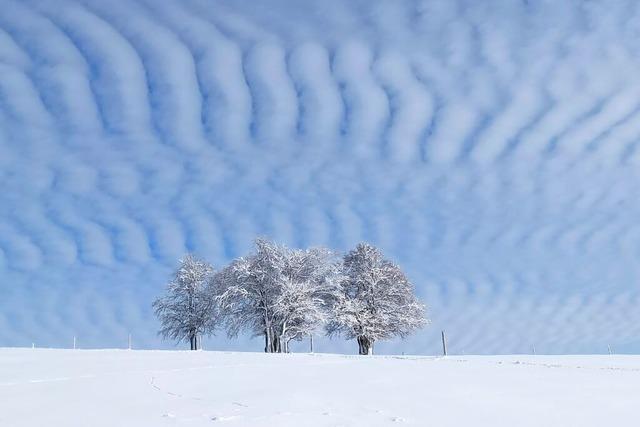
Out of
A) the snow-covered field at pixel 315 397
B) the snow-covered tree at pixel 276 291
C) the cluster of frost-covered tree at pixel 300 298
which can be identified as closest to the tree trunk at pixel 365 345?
the cluster of frost-covered tree at pixel 300 298

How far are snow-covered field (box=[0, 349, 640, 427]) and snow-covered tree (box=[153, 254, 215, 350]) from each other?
122 feet

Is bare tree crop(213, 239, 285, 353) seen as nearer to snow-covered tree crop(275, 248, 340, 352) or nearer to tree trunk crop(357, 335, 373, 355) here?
snow-covered tree crop(275, 248, 340, 352)

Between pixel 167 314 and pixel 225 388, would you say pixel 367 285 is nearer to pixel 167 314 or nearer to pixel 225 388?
pixel 167 314

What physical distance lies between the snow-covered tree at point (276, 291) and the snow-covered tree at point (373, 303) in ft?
6.20

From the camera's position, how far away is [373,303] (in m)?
48.7

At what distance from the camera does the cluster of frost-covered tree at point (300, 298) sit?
47656 millimetres

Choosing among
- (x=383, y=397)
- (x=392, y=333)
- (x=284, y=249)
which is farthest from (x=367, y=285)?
(x=383, y=397)

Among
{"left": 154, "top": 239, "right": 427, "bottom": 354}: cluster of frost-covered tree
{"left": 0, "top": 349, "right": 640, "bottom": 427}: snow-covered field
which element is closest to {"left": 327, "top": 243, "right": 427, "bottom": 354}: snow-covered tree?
{"left": 154, "top": 239, "right": 427, "bottom": 354}: cluster of frost-covered tree

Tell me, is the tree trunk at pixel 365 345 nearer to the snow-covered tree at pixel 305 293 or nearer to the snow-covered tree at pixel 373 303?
the snow-covered tree at pixel 373 303

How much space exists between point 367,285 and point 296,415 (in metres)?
41.5

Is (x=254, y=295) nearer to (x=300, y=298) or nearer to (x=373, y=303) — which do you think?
(x=300, y=298)

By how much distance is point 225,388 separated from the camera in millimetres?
11836

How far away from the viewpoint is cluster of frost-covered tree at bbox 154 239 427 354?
47656 mm

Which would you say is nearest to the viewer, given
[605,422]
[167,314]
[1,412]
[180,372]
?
[605,422]
